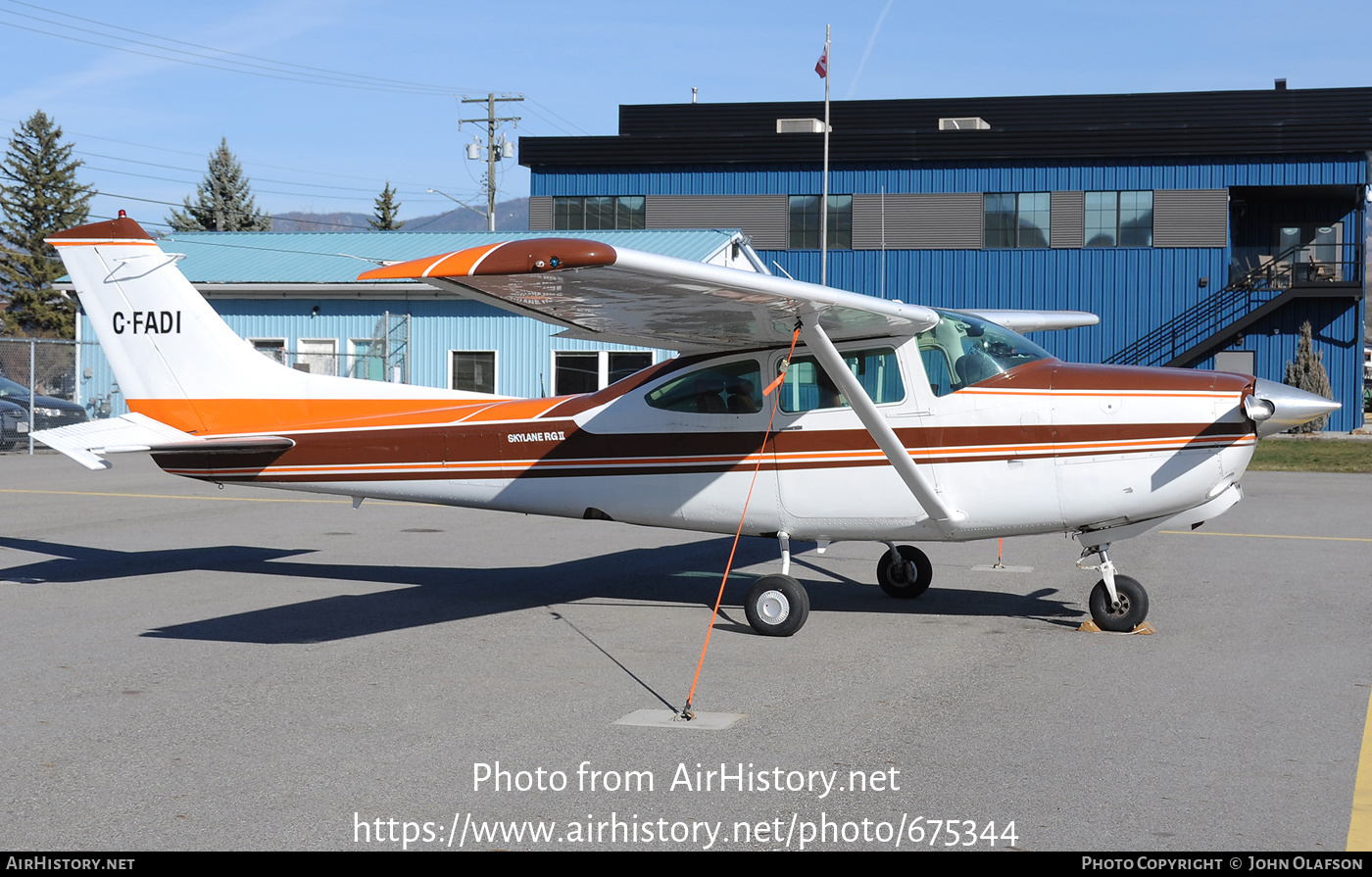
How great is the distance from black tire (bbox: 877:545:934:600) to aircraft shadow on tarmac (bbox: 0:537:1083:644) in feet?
0.33

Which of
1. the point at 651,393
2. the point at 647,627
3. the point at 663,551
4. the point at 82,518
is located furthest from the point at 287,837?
the point at 82,518

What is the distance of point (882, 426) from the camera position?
798cm

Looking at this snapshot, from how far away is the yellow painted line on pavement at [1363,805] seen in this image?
13.9ft

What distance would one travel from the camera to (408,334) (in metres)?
33.0

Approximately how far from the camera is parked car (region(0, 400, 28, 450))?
25875 millimetres

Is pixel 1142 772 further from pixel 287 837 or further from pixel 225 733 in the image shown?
pixel 225 733

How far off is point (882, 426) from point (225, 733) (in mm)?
4335

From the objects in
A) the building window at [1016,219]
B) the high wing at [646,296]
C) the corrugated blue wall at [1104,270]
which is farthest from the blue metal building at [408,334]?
the high wing at [646,296]

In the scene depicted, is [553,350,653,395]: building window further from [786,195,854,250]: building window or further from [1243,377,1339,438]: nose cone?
[1243,377,1339,438]: nose cone

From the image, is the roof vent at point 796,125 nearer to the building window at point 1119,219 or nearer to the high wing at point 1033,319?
the building window at point 1119,219

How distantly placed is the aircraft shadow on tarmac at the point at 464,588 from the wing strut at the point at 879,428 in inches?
45.5

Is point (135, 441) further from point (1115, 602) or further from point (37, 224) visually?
point (37, 224)

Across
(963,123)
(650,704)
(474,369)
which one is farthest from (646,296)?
(963,123)

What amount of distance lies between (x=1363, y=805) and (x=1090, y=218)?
3608cm
